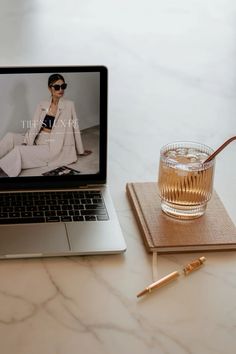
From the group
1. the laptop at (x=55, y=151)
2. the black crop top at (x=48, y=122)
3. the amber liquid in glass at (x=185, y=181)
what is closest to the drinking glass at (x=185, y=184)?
the amber liquid in glass at (x=185, y=181)

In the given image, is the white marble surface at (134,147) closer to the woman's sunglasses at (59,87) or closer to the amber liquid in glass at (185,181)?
the amber liquid in glass at (185,181)

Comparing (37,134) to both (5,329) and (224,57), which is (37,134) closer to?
(5,329)

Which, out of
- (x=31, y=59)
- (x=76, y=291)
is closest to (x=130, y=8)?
(x=31, y=59)

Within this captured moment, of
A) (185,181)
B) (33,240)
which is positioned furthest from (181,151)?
(33,240)

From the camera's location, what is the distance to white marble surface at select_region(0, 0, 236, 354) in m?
1.07

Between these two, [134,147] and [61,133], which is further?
Result: [134,147]

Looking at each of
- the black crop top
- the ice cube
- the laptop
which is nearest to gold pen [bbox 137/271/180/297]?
the laptop

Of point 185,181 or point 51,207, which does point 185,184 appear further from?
point 51,207

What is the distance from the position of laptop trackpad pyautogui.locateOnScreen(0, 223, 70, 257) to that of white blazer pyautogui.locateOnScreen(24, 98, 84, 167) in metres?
0.15

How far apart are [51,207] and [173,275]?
0.29m

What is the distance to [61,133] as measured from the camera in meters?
1.37

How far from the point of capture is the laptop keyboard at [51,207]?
131 centimetres

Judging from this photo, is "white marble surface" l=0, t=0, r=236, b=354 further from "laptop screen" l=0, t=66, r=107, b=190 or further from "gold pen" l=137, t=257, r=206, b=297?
"laptop screen" l=0, t=66, r=107, b=190

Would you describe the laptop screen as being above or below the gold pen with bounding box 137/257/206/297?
above
